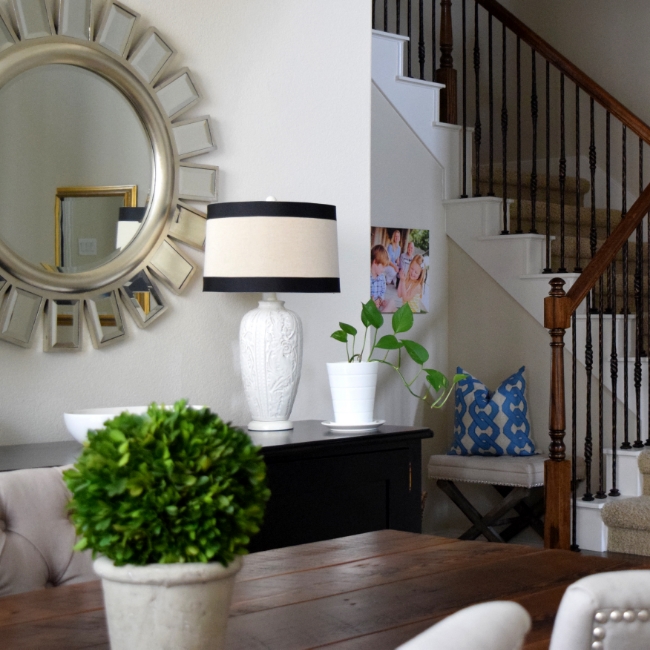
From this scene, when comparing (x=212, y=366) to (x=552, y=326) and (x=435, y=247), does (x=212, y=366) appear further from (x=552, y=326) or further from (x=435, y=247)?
(x=435, y=247)

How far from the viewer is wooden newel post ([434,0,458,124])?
18.8ft

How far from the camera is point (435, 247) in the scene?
17.9 ft

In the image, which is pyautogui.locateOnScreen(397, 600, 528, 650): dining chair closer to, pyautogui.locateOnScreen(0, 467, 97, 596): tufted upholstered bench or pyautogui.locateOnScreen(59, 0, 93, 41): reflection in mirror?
pyautogui.locateOnScreen(0, 467, 97, 596): tufted upholstered bench

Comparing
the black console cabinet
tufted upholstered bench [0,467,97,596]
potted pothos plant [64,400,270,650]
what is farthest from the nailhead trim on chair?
the black console cabinet

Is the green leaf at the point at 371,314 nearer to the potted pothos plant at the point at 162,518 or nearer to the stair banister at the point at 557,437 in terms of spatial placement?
the stair banister at the point at 557,437

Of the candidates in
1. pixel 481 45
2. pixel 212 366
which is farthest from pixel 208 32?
pixel 481 45

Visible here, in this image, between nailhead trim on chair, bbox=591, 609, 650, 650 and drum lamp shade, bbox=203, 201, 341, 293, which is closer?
nailhead trim on chair, bbox=591, 609, 650, 650

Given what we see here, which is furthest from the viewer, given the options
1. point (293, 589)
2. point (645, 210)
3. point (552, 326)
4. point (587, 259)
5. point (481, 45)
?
point (481, 45)

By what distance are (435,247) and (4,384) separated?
10.8ft

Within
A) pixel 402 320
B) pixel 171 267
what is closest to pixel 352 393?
pixel 402 320

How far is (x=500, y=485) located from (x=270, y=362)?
251 centimetres

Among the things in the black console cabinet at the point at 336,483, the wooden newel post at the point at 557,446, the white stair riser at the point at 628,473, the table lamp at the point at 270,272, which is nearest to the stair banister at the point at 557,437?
the wooden newel post at the point at 557,446

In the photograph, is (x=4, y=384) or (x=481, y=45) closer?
(x=4, y=384)

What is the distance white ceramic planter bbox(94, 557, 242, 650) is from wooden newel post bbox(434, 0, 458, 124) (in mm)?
5042
